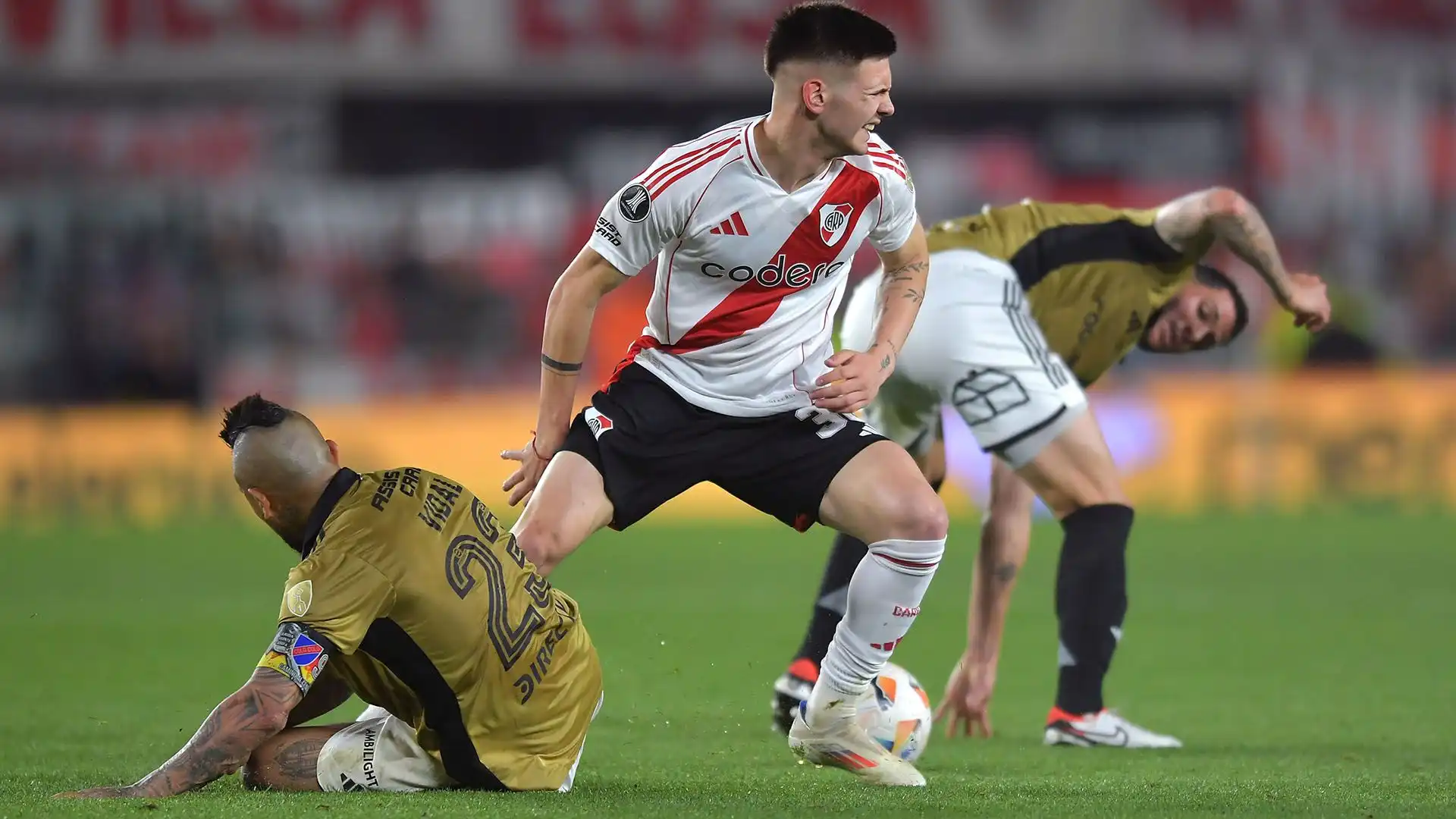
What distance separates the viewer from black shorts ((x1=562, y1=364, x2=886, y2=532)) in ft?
16.2

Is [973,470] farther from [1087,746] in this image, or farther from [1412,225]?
[1087,746]

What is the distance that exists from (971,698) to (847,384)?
5.73 feet

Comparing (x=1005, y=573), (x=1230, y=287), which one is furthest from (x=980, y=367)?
(x=1230, y=287)

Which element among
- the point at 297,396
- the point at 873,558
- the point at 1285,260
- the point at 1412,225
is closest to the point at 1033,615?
the point at 873,558

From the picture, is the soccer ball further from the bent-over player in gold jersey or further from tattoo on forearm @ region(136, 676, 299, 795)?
tattoo on forearm @ region(136, 676, 299, 795)

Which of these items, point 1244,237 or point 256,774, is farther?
point 1244,237

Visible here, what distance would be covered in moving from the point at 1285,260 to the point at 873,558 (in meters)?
14.8

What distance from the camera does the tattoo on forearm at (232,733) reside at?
13.1ft

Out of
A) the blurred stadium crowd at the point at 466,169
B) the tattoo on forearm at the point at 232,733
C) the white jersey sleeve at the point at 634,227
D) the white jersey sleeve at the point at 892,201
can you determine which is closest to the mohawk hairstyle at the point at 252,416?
the tattoo on forearm at the point at 232,733

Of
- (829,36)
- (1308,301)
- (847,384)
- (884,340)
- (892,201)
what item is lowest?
(847,384)

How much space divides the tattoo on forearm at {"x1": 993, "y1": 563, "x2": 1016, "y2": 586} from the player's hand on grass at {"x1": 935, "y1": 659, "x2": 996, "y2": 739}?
0.35 m

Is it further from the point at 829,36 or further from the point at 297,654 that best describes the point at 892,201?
the point at 297,654

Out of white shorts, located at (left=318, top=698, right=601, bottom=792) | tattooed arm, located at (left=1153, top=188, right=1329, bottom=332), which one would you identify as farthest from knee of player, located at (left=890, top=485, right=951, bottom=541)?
tattooed arm, located at (left=1153, top=188, right=1329, bottom=332)

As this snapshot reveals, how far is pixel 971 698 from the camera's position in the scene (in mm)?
6219
